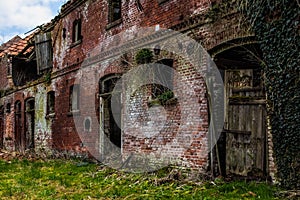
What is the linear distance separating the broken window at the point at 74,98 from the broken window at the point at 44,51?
292 cm

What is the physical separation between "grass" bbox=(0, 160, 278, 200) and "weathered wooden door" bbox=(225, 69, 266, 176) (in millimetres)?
583

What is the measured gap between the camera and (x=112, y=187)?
780 centimetres

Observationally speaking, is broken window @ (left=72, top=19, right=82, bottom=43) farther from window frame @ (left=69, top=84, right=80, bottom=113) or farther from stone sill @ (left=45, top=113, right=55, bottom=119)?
stone sill @ (left=45, top=113, right=55, bottom=119)

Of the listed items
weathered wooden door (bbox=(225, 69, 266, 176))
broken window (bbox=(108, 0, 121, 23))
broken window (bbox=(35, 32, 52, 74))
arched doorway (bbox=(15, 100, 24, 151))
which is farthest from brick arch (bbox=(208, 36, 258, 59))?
arched doorway (bbox=(15, 100, 24, 151))

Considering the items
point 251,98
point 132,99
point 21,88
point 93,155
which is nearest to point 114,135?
point 93,155

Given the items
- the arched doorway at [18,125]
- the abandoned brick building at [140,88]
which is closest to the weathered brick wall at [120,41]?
the abandoned brick building at [140,88]

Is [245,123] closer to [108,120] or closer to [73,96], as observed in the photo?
[108,120]

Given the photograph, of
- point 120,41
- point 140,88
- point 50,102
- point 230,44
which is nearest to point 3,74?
point 50,102

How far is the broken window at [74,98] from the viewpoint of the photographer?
1468cm

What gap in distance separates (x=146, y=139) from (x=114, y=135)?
3.05 metres

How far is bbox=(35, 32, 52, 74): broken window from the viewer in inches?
682

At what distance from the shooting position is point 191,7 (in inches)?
350

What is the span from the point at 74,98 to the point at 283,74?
10237mm

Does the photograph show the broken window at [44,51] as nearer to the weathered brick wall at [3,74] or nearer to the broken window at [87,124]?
the broken window at [87,124]
